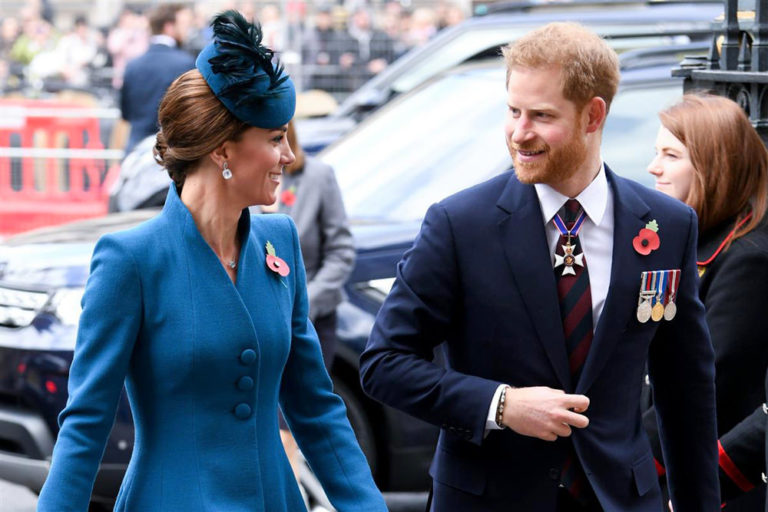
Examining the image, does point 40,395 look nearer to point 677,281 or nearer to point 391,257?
point 391,257

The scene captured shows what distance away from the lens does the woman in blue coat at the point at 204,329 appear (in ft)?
9.47

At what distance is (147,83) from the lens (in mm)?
10625

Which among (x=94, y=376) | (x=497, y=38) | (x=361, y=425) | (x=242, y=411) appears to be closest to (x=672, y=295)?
(x=242, y=411)

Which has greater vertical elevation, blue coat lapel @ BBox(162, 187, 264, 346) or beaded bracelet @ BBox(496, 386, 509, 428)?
blue coat lapel @ BBox(162, 187, 264, 346)

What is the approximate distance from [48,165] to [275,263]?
11.0 m

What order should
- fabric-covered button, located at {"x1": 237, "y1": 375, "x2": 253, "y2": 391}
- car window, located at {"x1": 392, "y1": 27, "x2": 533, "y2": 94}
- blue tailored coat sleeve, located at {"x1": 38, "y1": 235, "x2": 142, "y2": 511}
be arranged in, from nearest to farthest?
1. blue tailored coat sleeve, located at {"x1": 38, "y1": 235, "x2": 142, "y2": 511}
2. fabric-covered button, located at {"x1": 237, "y1": 375, "x2": 253, "y2": 391}
3. car window, located at {"x1": 392, "y1": 27, "x2": 533, "y2": 94}

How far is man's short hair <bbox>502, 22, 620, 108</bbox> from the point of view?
3074 millimetres

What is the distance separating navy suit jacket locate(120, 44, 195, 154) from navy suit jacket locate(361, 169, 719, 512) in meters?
7.64

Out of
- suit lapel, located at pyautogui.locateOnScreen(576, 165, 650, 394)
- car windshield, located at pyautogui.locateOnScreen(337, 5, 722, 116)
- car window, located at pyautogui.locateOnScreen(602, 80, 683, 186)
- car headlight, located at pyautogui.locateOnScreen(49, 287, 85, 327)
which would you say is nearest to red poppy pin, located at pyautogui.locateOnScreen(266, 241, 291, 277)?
suit lapel, located at pyautogui.locateOnScreen(576, 165, 650, 394)

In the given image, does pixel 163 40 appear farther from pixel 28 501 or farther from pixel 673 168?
pixel 673 168

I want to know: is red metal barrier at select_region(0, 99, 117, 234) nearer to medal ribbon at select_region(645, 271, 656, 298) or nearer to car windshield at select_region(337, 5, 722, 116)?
car windshield at select_region(337, 5, 722, 116)

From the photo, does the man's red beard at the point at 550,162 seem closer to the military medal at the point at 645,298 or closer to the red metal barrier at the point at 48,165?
the military medal at the point at 645,298

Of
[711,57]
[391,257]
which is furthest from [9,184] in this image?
[711,57]

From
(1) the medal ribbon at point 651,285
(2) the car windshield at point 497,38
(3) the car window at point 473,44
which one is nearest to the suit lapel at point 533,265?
(1) the medal ribbon at point 651,285
